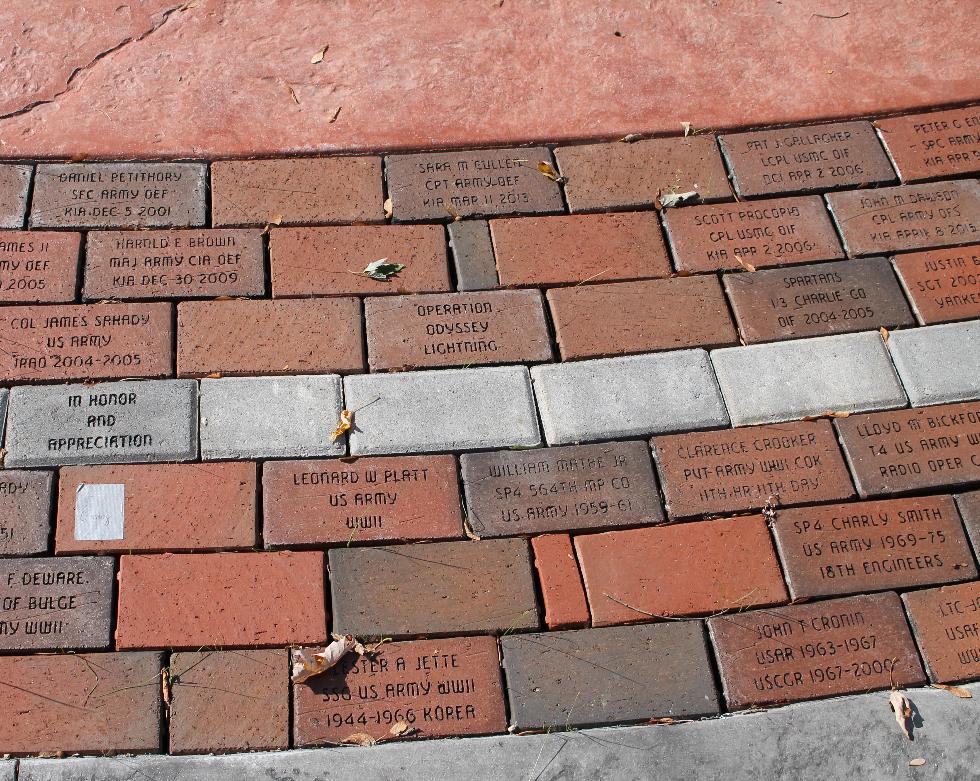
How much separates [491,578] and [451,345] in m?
0.73

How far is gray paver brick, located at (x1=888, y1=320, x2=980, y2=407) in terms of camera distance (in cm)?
287

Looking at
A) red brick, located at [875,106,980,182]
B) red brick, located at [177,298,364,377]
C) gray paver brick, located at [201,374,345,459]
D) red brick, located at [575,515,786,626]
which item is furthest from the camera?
red brick, located at [875,106,980,182]

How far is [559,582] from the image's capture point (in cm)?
255

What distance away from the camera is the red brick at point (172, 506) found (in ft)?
8.32

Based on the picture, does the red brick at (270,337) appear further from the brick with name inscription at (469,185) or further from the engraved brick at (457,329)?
the brick with name inscription at (469,185)

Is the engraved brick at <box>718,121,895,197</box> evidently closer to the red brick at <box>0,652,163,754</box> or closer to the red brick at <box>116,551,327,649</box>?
the red brick at <box>116,551,327,649</box>

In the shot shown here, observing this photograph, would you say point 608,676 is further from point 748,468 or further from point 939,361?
point 939,361

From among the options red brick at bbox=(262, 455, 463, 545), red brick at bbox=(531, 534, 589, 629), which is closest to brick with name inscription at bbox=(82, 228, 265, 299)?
red brick at bbox=(262, 455, 463, 545)

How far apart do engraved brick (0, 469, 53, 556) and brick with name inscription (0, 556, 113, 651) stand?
0.14 feet

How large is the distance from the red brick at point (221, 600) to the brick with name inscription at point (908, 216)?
205 centimetres

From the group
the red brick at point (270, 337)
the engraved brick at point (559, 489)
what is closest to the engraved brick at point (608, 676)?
the engraved brick at point (559, 489)

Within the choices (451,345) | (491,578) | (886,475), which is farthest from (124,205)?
(886,475)

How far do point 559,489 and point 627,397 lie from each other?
364 mm

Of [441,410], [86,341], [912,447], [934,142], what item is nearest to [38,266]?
[86,341]
